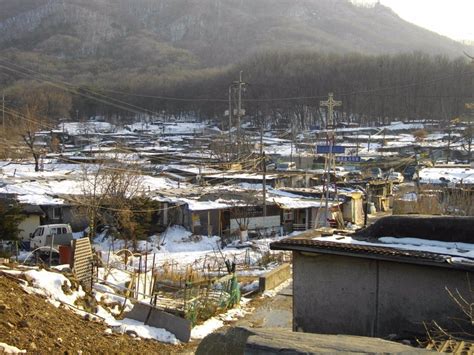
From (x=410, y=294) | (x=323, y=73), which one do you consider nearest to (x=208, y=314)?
(x=410, y=294)

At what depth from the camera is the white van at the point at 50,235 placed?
1861 cm

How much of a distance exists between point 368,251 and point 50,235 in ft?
48.1

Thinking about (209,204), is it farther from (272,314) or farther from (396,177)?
(396,177)

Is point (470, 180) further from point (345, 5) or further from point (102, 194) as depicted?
point (345, 5)

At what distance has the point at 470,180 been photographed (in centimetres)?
2848

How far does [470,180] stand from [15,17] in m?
186

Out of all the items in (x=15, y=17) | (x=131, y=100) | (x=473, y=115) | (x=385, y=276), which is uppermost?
(x=15, y=17)

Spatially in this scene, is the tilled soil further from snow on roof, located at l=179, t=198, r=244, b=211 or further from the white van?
snow on roof, located at l=179, t=198, r=244, b=211

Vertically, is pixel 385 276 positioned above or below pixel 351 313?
above

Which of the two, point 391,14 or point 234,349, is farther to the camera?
point 391,14

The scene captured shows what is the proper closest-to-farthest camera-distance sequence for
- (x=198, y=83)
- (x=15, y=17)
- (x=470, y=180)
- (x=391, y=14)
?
(x=470, y=180) < (x=198, y=83) < (x=15, y=17) < (x=391, y=14)

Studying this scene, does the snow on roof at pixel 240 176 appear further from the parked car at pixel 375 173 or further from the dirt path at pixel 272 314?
the dirt path at pixel 272 314

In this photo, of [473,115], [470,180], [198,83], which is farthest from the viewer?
[198,83]

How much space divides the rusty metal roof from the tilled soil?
2.45m
